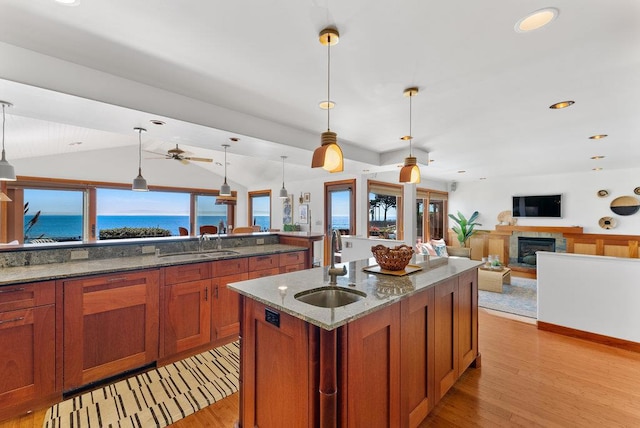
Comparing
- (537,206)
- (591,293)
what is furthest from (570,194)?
(591,293)

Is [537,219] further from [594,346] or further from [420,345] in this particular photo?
[420,345]

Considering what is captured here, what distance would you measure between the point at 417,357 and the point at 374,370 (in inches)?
17.6

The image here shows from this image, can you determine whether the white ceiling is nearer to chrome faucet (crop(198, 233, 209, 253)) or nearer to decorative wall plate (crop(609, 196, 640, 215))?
chrome faucet (crop(198, 233, 209, 253))

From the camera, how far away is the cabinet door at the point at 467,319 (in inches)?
87.4

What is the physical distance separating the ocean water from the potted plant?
6.34 metres

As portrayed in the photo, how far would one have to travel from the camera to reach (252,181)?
8.86 meters

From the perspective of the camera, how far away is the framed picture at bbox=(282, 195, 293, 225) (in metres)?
7.82

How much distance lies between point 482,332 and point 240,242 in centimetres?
320

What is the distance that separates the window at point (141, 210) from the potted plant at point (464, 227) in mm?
7868

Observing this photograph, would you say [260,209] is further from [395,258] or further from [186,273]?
[395,258]

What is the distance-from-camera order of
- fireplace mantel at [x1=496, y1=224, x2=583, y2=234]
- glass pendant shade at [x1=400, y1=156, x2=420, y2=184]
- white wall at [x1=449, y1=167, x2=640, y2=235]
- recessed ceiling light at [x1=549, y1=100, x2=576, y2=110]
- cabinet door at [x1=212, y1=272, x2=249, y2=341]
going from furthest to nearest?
1. fireplace mantel at [x1=496, y1=224, x2=583, y2=234]
2. white wall at [x1=449, y1=167, x2=640, y2=235]
3. cabinet door at [x1=212, y1=272, x2=249, y2=341]
4. recessed ceiling light at [x1=549, y1=100, x2=576, y2=110]
5. glass pendant shade at [x1=400, y1=156, x2=420, y2=184]

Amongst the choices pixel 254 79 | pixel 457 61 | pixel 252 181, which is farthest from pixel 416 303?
pixel 252 181

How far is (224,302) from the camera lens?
290 cm

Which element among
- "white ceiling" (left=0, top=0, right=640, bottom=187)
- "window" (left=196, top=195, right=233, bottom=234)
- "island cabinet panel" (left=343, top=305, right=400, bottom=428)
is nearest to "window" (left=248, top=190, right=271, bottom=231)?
"window" (left=196, top=195, right=233, bottom=234)
